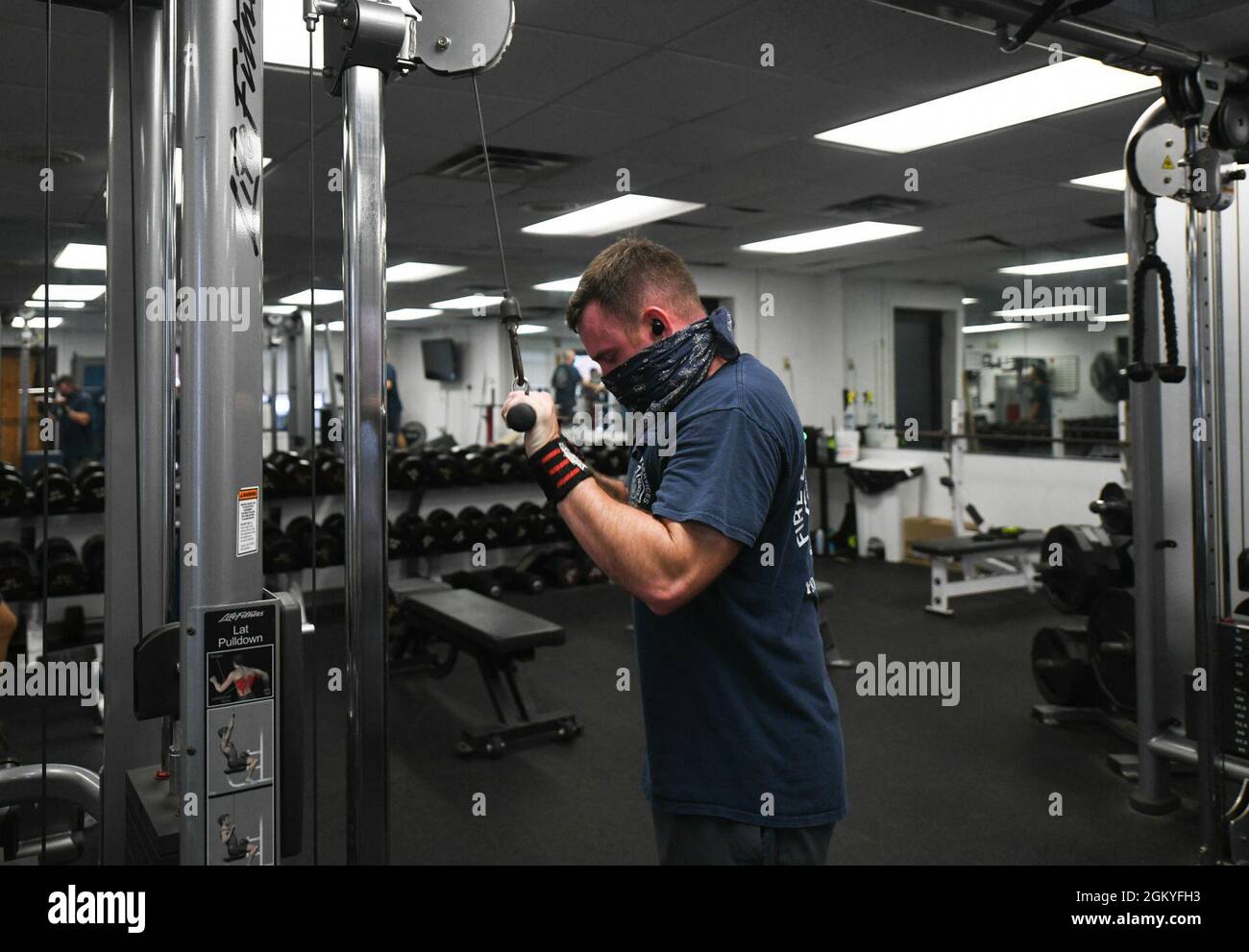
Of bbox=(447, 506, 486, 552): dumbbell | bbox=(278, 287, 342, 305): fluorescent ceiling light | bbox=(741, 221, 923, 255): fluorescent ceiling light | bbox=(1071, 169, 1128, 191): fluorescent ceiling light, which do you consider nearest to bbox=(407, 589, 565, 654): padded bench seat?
bbox=(447, 506, 486, 552): dumbbell

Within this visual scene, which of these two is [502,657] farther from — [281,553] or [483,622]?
[281,553]

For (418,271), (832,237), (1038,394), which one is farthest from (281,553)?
(1038,394)

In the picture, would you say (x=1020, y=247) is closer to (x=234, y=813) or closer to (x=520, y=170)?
(x=520, y=170)

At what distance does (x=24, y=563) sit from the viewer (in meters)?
4.74

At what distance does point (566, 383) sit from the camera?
829cm

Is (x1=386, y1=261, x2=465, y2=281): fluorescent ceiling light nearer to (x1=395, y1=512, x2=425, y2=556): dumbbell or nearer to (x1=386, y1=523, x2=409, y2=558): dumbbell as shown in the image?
(x1=395, y1=512, x2=425, y2=556): dumbbell

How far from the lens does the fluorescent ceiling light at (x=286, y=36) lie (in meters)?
2.53

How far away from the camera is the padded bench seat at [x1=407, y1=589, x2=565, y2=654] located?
11.0 feet

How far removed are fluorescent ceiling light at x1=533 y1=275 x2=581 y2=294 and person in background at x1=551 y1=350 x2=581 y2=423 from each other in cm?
66

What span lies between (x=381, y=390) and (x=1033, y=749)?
125 inches

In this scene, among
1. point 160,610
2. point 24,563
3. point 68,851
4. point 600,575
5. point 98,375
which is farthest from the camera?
point 98,375

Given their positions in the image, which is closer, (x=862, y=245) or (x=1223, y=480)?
(x=1223, y=480)

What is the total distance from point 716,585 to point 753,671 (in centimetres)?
13
